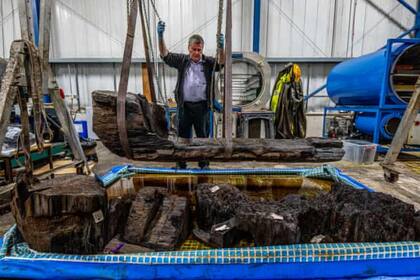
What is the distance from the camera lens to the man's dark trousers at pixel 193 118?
210 centimetres

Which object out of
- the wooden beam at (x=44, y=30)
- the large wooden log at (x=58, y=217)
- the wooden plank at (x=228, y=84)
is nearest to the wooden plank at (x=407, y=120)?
the wooden plank at (x=228, y=84)

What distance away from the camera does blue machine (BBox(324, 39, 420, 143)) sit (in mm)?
2914

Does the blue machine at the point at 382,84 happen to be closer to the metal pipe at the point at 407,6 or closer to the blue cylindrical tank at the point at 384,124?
the blue cylindrical tank at the point at 384,124

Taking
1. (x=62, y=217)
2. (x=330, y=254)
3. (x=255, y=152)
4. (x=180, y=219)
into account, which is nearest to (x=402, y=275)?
(x=330, y=254)

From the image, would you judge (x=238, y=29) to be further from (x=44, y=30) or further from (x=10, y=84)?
(x=10, y=84)

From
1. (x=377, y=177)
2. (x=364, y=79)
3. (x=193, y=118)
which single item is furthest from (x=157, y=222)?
(x=364, y=79)

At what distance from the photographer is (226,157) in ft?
3.97

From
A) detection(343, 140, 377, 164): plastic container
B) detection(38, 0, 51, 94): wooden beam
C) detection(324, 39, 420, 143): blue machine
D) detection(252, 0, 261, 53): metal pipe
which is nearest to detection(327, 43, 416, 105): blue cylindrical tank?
detection(324, 39, 420, 143): blue machine

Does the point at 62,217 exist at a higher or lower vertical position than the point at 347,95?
lower

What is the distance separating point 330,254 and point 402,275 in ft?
0.86

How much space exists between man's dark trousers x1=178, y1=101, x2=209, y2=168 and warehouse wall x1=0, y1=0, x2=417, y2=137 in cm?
307

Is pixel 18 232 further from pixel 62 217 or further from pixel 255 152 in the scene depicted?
pixel 255 152

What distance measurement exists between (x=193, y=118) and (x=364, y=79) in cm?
263

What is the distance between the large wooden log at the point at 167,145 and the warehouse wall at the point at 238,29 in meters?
3.97
